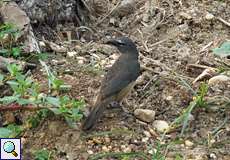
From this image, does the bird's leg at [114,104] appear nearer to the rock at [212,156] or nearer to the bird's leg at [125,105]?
the bird's leg at [125,105]

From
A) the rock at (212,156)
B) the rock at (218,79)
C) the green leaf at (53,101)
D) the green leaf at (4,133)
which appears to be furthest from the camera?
the rock at (218,79)

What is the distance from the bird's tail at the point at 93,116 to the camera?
16.0 feet

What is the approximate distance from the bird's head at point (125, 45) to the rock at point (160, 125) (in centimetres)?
82

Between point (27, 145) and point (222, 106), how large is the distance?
1.67m

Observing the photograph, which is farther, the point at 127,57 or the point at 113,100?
the point at 127,57

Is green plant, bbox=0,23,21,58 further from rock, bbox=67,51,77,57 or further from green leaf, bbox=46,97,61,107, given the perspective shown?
green leaf, bbox=46,97,61,107

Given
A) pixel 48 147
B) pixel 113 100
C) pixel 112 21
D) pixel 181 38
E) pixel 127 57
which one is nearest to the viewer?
pixel 48 147

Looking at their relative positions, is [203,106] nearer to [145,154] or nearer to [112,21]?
[145,154]

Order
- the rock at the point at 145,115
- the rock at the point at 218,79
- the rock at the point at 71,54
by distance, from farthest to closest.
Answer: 1. the rock at the point at 71,54
2. the rock at the point at 218,79
3. the rock at the point at 145,115

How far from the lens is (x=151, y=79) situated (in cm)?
568

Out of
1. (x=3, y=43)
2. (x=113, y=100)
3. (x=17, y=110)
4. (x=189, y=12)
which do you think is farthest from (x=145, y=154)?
(x=189, y=12)

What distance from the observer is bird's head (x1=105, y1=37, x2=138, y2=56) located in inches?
225

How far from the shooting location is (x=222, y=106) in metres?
5.29

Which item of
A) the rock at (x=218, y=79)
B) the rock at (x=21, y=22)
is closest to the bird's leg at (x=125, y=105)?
the rock at (x=218, y=79)
